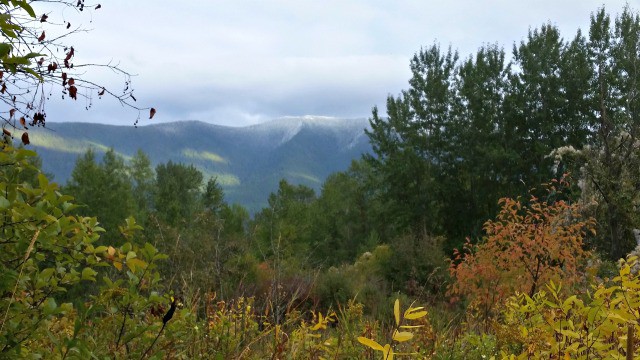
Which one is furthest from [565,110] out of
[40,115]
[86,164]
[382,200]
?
[40,115]

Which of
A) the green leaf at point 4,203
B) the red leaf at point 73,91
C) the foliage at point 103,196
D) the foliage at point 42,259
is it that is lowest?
→ the foliage at point 103,196

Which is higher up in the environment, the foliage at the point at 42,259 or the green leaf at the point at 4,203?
the green leaf at the point at 4,203

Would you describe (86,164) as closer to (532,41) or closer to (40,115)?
(532,41)

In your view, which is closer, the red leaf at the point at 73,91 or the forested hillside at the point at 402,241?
the forested hillside at the point at 402,241

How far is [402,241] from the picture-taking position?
18000 millimetres

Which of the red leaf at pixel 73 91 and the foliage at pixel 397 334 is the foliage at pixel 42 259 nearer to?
the red leaf at pixel 73 91

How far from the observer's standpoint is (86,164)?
107 ft

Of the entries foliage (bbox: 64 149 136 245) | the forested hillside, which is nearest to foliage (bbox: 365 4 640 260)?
the forested hillside

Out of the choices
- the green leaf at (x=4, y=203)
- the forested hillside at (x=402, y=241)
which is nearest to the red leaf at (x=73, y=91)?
the forested hillside at (x=402, y=241)

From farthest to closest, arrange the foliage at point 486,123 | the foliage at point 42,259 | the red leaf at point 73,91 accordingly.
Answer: the foliage at point 486,123 < the red leaf at point 73,91 < the foliage at point 42,259

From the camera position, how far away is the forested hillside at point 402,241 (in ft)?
7.73

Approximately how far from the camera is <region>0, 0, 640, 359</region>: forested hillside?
7.73ft

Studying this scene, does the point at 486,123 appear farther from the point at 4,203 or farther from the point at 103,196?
the point at 4,203

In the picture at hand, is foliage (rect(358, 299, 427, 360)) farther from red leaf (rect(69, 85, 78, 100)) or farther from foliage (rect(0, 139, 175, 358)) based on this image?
red leaf (rect(69, 85, 78, 100))
